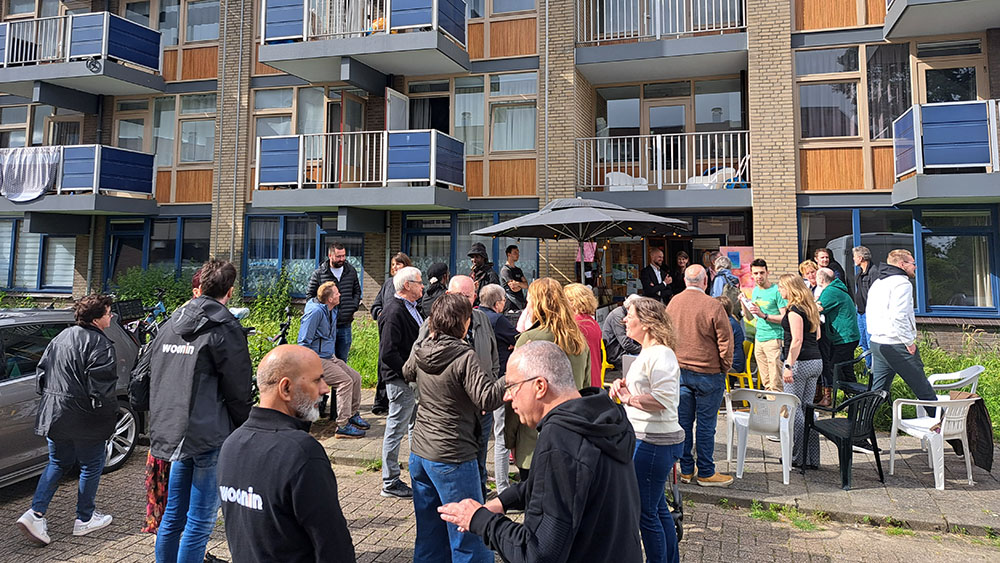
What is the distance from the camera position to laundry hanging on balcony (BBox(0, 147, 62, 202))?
13.5 metres

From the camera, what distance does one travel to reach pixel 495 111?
12.8 meters

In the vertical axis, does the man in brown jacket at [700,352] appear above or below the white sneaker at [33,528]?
above

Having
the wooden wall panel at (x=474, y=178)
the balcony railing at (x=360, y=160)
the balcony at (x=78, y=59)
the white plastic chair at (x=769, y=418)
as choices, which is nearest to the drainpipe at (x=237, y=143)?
the balcony railing at (x=360, y=160)

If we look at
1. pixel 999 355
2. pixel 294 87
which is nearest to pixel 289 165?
pixel 294 87

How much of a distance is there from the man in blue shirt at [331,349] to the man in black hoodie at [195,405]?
8.86ft

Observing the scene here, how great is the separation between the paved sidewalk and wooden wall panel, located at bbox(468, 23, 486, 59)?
31.4 ft

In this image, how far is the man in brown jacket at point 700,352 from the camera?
483 centimetres

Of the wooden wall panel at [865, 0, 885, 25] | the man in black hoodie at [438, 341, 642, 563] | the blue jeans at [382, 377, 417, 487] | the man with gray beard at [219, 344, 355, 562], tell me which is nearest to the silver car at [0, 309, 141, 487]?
the blue jeans at [382, 377, 417, 487]

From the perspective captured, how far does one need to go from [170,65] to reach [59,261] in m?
6.14

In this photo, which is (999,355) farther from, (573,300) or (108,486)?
(108,486)

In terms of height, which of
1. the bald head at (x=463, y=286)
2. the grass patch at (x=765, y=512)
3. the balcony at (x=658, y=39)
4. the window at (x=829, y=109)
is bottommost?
the grass patch at (x=765, y=512)

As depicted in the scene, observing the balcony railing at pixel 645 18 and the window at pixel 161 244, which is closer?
Answer: the balcony railing at pixel 645 18

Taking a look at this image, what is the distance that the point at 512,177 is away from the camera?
41.1ft

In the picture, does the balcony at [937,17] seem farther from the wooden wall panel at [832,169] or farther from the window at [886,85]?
the wooden wall panel at [832,169]
